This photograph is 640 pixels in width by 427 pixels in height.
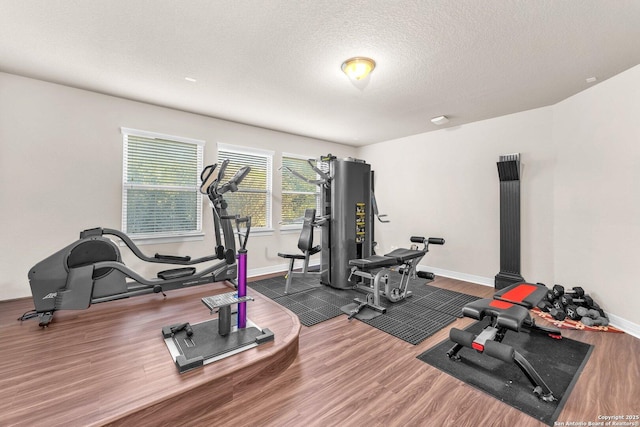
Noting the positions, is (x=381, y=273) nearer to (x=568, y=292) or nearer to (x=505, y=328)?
(x=505, y=328)

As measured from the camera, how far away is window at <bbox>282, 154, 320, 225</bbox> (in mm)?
5285

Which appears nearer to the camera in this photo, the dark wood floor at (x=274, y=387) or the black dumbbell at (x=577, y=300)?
the dark wood floor at (x=274, y=387)

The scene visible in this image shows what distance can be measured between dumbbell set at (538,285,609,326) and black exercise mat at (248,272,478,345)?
2.74 ft

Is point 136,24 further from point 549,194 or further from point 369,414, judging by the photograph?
point 549,194

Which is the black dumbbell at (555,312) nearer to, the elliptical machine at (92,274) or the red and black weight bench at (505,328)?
the red and black weight bench at (505,328)

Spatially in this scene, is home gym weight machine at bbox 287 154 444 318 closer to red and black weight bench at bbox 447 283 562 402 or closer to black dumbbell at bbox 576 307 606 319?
red and black weight bench at bbox 447 283 562 402

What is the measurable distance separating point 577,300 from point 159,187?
5.54 meters

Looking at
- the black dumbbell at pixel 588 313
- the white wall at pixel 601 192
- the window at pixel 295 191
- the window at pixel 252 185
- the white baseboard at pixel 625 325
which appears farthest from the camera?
the window at pixel 295 191

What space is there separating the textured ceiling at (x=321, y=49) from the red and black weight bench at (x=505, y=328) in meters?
2.19

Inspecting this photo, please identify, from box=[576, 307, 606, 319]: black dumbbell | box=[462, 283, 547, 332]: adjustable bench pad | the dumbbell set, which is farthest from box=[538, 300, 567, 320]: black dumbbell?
box=[462, 283, 547, 332]: adjustable bench pad

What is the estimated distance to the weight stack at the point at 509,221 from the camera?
398 centimetres

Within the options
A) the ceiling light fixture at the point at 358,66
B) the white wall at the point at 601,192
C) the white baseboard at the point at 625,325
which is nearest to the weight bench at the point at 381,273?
the white wall at the point at 601,192

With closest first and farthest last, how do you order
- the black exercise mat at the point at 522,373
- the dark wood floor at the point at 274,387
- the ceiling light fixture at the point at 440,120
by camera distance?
the dark wood floor at the point at 274,387 → the black exercise mat at the point at 522,373 → the ceiling light fixture at the point at 440,120

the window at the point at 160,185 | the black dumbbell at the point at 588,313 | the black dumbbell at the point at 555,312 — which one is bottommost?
the black dumbbell at the point at 555,312
